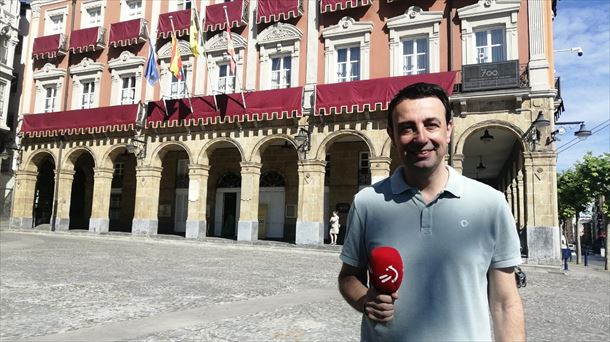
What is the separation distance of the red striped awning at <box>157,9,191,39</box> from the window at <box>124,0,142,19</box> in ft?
8.74

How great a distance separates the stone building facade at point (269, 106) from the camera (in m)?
16.9

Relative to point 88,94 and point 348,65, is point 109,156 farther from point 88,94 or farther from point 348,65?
point 348,65

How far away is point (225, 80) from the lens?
22.8 metres

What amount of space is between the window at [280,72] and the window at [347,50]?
6.69 ft

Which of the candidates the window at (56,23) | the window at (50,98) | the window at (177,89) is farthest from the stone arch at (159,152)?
the window at (56,23)

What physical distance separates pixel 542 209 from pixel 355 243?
1626cm

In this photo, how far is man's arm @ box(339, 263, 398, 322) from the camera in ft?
4.71

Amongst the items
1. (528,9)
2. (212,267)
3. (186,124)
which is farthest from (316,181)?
(528,9)

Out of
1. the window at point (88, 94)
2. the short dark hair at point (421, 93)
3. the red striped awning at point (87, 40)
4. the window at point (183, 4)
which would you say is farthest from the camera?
the window at point (88, 94)

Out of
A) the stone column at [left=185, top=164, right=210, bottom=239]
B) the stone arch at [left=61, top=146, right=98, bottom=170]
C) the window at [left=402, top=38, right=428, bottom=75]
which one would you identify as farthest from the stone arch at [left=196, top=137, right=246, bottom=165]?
the window at [left=402, top=38, right=428, bottom=75]

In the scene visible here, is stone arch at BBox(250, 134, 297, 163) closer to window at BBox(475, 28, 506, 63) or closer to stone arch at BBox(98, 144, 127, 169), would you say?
stone arch at BBox(98, 144, 127, 169)

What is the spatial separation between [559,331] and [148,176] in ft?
68.7

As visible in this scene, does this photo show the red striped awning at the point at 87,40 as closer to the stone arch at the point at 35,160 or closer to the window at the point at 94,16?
the window at the point at 94,16

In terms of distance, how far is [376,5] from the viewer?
19.7m
